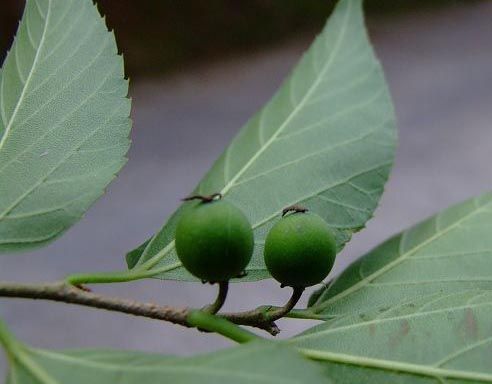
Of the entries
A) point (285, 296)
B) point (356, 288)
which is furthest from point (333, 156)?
point (285, 296)

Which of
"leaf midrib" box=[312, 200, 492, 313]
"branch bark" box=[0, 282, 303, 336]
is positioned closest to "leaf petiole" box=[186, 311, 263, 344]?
"branch bark" box=[0, 282, 303, 336]

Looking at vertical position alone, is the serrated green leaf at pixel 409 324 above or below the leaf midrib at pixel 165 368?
below

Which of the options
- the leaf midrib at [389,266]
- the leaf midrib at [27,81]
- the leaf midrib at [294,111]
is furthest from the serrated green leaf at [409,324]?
the leaf midrib at [27,81]

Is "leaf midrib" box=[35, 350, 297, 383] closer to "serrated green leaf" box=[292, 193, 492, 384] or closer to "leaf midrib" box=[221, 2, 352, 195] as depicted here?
"serrated green leaf" box=[292, 193, 492, 384]

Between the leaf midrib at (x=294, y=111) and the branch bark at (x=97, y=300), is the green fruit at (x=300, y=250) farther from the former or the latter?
the leaf midrib at (x=294, y=111)

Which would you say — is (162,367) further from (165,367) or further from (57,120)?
(57,120)

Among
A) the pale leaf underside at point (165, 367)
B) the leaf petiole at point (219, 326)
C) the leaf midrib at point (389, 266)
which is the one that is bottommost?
the leaf midrib at point (389, 266)
